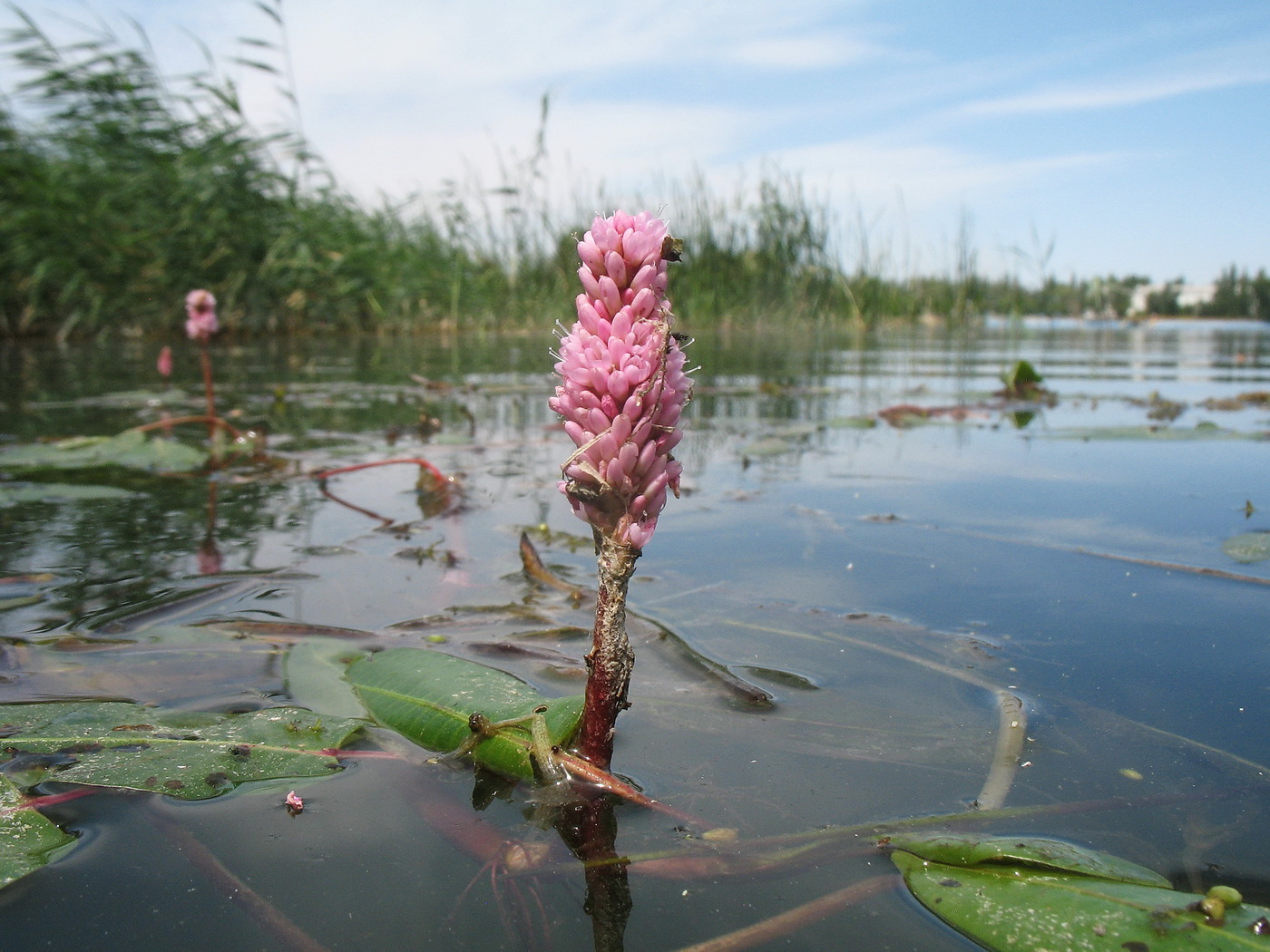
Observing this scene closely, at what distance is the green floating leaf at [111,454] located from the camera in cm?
279

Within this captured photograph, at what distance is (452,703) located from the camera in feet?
3.57

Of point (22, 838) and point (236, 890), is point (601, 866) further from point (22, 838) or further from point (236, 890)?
point (22, 838)

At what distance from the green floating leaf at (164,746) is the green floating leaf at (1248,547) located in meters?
1.77

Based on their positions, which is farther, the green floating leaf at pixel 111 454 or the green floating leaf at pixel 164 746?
the green floating leaf at pixel 111 454

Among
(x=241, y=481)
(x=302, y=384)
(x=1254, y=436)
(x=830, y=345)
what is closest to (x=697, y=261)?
(x=830, y=345)

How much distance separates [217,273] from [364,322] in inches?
103

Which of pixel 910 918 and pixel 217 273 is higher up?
pixel 217 273

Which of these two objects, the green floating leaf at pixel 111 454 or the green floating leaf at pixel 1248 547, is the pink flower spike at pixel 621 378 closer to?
the green floating leaf at pixel 1248 547

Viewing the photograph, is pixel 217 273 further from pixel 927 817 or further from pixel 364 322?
pixel 927 817

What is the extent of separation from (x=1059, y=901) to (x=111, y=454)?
297 centimetres

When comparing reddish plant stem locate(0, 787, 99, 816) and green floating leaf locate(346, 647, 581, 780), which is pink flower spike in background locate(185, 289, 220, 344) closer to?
green floating leaf locate(346, 647, 581, 780)

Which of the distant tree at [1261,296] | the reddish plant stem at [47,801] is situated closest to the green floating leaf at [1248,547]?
the reddish plant stem at [47,801]

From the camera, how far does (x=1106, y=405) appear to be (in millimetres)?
4977

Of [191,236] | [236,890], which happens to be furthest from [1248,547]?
[191,236]
